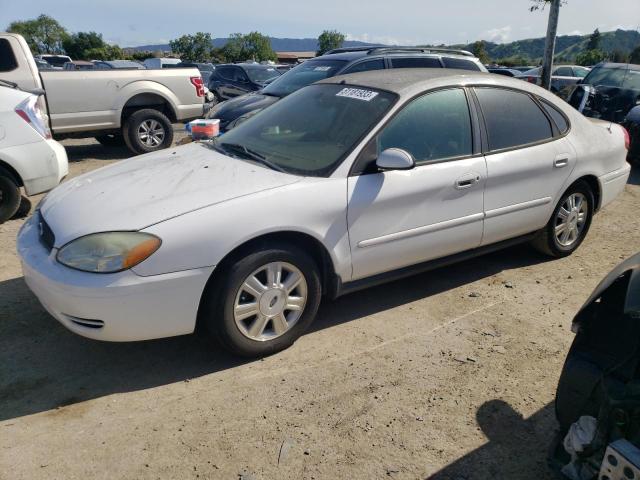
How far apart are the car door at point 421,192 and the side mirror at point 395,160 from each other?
0.13 meters

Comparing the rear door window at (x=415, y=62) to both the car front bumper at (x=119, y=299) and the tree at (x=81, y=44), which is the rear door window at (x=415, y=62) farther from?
the tree at (x=81, y=44)

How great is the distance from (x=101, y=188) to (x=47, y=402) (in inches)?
50.2

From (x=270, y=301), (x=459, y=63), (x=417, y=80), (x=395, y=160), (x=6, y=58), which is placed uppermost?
(x=6, y=58)

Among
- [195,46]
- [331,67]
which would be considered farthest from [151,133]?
[195,46]

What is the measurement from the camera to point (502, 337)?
3500mm

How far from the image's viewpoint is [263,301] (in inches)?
121

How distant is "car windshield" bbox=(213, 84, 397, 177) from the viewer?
11.1 feet

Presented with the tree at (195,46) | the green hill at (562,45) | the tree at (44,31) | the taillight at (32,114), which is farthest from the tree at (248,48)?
the green hill at (562,45)

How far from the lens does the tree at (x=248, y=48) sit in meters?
69.1

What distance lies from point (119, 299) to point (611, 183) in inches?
171

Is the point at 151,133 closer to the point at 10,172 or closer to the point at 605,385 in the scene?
the point at 10,172

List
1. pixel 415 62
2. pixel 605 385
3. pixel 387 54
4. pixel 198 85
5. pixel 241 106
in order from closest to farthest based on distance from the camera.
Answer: pixel 605 385, pixel 241 106, pixel 387 54, pixel 415 62, pixel 198 85

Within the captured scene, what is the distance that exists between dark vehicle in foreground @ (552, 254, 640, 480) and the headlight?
2.03 meters

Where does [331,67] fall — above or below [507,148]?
above
